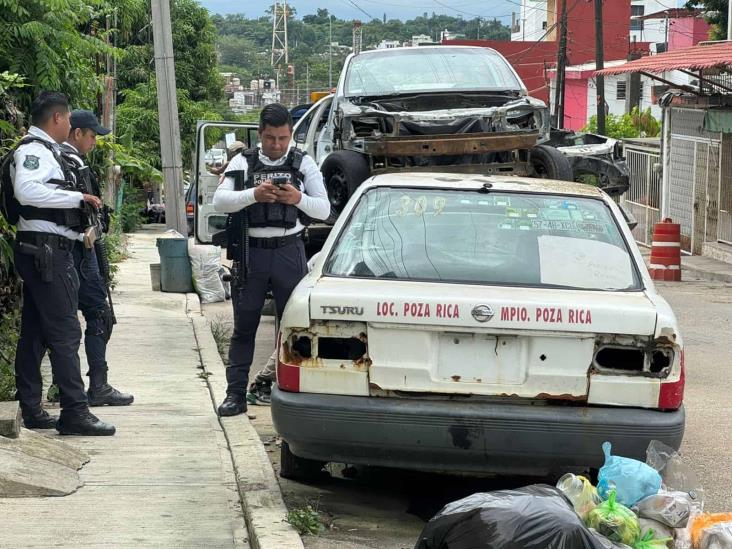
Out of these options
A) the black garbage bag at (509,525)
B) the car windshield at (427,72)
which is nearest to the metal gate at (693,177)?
the car windshield at (427,72)

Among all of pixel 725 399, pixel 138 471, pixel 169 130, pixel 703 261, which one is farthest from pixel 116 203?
pixel 138 471

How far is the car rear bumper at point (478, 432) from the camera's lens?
524 cm

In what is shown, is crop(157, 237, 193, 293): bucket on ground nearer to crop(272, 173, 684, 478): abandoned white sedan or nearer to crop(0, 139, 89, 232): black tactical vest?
crop(0, 139, 89, 232): black tactical vest

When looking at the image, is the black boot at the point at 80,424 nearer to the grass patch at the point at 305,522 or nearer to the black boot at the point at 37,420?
the black boot at the point at 37,420

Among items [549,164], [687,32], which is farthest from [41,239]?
[687,32]

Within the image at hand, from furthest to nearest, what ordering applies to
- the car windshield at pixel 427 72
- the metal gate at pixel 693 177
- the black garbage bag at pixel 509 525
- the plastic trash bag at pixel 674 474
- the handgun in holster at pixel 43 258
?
the metal gate at pixel 693 177 → the car windshield at pixel 427 72 → the handgun in holster at pixel 43 258 → the plastic trash bag at pixel 674 474 → the black garbage bag at pixel 509 525

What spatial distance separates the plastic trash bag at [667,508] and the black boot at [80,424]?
332 centimetres

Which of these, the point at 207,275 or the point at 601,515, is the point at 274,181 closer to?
the point at 601,515

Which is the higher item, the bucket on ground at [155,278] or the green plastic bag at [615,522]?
the green plastic bag at [615,522]

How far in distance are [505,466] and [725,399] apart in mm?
4526

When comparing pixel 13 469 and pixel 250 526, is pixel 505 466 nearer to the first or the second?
pixel 250 526

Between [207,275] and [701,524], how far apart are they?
11.4 m

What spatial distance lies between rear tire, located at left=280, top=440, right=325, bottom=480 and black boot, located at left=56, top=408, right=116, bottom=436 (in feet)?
4.29

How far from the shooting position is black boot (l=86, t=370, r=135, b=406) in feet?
26.2
